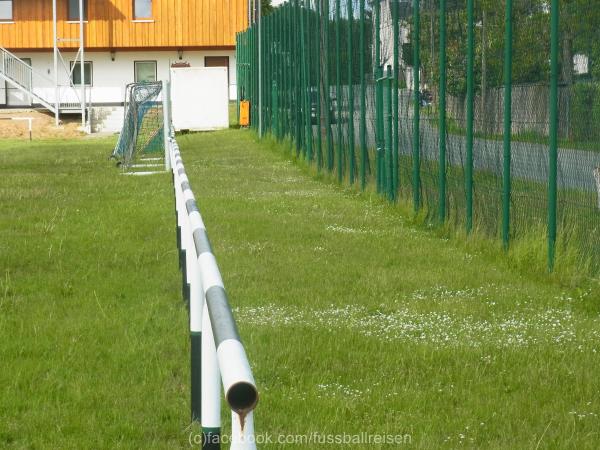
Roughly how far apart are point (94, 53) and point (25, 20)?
3800 millimetres

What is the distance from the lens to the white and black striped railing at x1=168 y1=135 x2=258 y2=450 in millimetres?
2574

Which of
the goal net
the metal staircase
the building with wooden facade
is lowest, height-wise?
the goal net

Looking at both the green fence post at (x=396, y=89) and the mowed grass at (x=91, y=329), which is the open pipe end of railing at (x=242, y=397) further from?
the green fence post at (x=396, y=89)

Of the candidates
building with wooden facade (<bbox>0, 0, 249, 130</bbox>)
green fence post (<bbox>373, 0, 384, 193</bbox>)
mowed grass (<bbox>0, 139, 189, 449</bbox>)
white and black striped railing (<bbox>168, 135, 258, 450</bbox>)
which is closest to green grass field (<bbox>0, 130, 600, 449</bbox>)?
mowed grass (<bbox>0, 139, 189, 449</bbox>)

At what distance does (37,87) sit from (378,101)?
4576 centimetres

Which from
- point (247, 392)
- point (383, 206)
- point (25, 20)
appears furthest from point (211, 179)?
point (25, 20)

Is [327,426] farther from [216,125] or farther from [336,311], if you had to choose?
[216,125]

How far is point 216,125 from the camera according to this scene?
45.5 metres

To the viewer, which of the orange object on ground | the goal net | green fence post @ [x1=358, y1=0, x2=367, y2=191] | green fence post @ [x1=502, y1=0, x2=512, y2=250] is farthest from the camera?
the orange object on ground

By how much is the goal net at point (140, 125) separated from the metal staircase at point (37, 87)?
87.0ft

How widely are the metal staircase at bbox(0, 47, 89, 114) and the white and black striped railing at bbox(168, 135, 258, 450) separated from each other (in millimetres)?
51218

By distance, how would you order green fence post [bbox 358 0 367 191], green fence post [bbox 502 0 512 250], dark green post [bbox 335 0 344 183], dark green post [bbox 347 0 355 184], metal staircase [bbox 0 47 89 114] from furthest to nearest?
1. metal staircase [bbox 0 47 89 114]
2. dark green post [bbox 335 0 344 183]
3. dark green post [bbox 347 0 355 184]
4. green fence post [bbox 358 0 367 191]
5. green fence post [bbox 502 0 512 250]

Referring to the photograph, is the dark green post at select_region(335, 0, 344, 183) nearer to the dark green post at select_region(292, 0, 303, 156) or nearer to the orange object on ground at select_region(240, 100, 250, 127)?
the dark green post at select_region(292, 0, 303, 156)

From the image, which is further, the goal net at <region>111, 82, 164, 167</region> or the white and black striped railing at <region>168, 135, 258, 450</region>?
the goal net at <region>111, 82, 164, 167</region>
